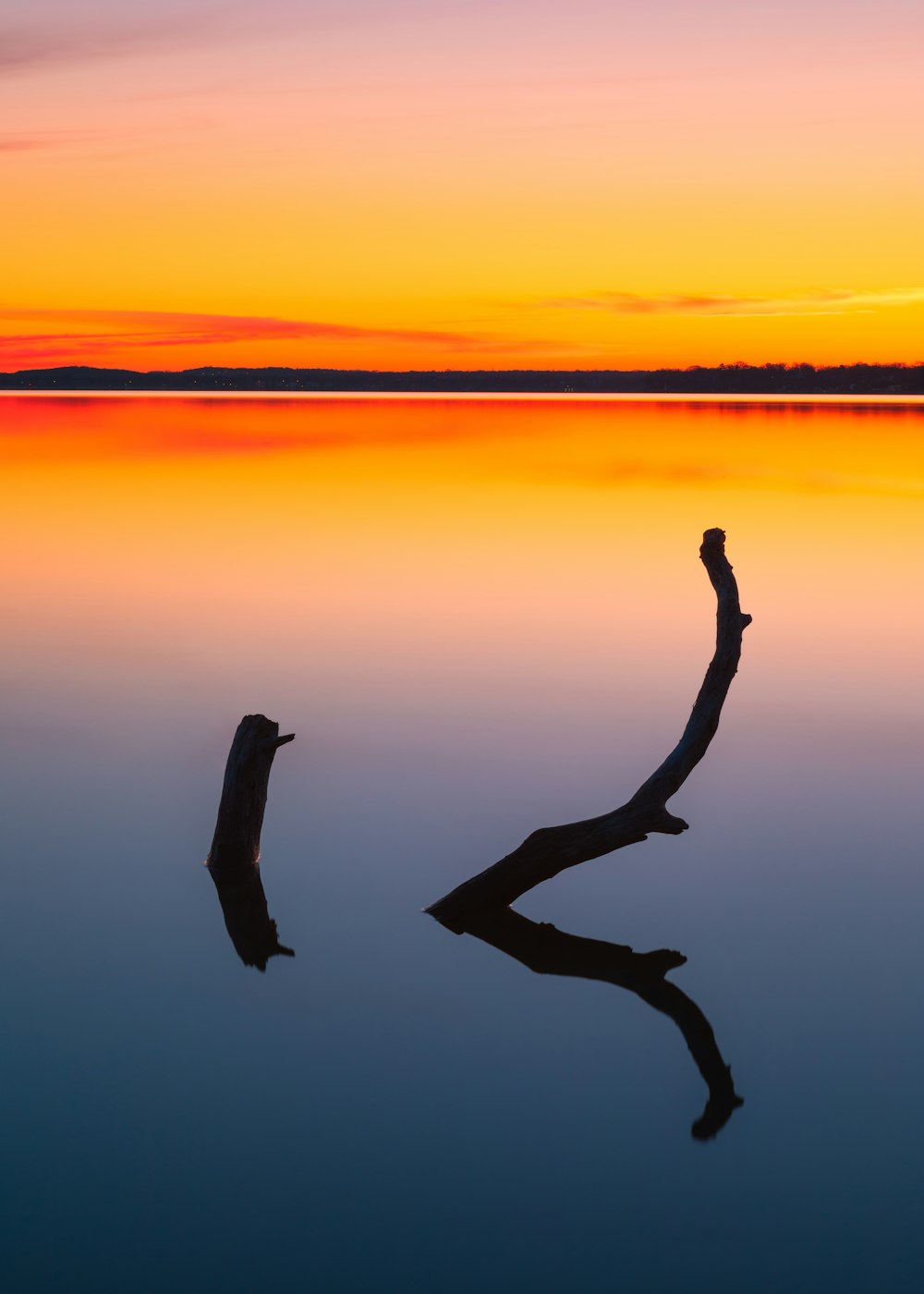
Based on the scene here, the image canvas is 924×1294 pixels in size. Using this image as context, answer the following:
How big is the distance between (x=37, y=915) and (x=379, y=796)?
11.0 ft

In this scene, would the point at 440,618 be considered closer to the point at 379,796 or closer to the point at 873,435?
the point at 379,796

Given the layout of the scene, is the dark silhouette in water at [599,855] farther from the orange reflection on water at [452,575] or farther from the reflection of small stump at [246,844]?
the orange reflection on water at [452,575]

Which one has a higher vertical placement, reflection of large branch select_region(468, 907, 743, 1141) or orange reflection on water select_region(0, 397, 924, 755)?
orange reflection on water select_region(0, 397, 924, 755)

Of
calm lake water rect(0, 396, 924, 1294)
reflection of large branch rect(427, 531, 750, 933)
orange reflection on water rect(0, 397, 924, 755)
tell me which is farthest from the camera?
orange reflection on water rect(0, 397, 924, 755)

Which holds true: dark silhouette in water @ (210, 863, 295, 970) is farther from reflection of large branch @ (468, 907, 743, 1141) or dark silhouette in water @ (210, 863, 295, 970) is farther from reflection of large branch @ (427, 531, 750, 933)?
reflection of large branch @ (468, 907, 743, 1141)

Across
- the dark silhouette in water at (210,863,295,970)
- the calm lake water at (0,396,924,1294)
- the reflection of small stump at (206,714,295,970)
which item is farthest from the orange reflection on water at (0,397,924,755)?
the dark silhouette in water at (210,863,295,970)

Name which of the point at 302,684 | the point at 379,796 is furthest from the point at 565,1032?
the point at 302,684

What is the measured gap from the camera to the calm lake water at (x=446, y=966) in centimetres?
592

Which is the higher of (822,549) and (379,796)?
(822,549)

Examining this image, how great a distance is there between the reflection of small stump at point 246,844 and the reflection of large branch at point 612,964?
1363 mm

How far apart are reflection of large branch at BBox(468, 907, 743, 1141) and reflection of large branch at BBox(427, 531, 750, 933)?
18 centimetres

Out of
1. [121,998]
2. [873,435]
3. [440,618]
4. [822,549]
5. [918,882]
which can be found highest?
[873,435]

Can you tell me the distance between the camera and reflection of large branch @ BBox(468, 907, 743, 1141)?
7.60 metres

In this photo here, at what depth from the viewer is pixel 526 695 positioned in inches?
632
